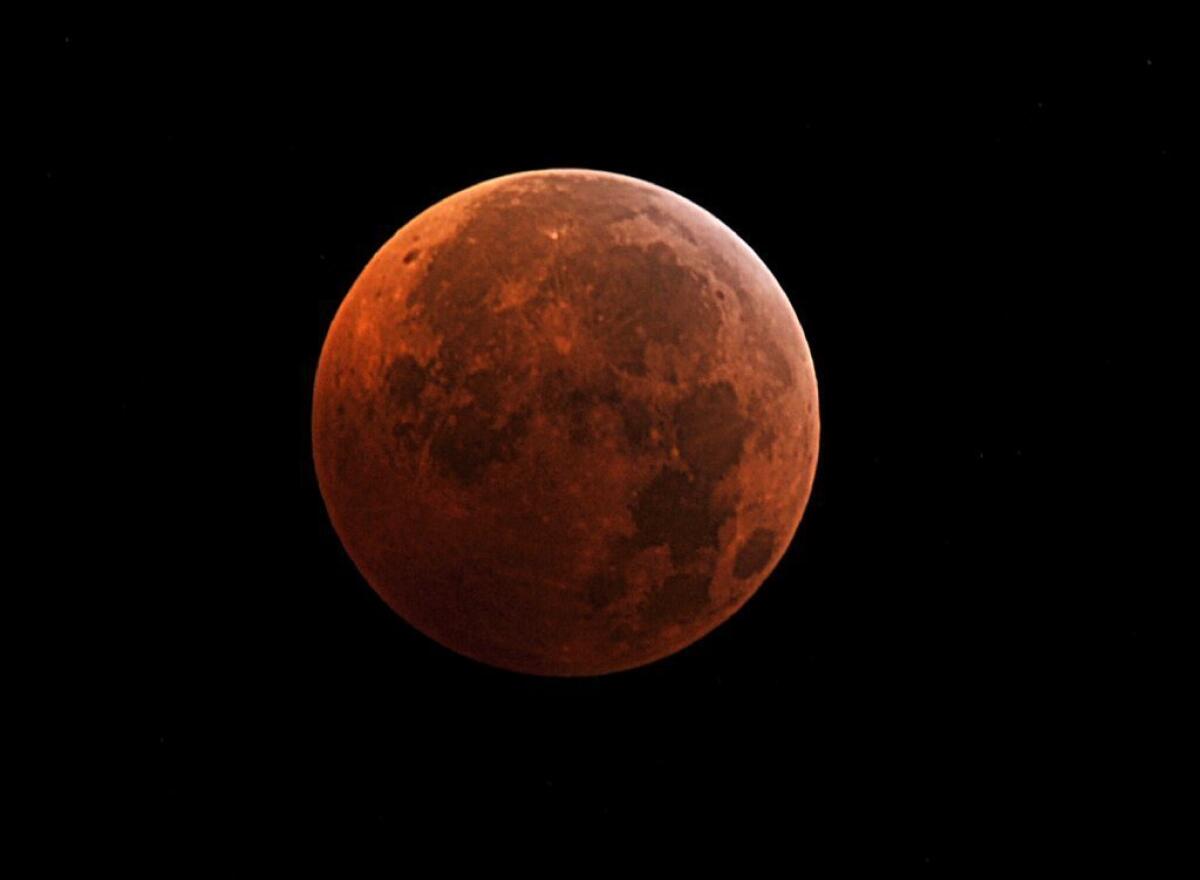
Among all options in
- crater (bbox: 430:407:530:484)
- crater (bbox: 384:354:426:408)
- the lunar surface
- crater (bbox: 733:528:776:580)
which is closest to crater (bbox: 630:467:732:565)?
the lunar surface

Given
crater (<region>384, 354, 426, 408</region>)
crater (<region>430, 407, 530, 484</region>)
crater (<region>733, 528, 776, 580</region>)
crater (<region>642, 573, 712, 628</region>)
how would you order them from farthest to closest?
crater (<region>733, 528, 776, 580</region>) → crater (<region>642, 573, 712, 628</region>) → crater (<region>384, 354, 426, 408</region>) → crater (<region>430, 407, 530, 484</region>)

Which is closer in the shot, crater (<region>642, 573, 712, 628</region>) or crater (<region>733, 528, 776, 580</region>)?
crater (<region>642, 573, 712, 628</region>)

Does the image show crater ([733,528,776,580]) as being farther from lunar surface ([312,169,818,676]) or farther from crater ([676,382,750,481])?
crater ([676,382,750,481])

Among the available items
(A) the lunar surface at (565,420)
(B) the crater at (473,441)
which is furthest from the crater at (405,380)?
(B) the crater at (473,441)

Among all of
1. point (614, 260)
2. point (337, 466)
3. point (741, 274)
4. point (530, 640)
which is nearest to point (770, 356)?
point (741, 274)

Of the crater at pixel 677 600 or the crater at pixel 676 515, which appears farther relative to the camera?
the crater at pixel 677 600

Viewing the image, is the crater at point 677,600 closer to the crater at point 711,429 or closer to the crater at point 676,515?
the crater at point 676,515

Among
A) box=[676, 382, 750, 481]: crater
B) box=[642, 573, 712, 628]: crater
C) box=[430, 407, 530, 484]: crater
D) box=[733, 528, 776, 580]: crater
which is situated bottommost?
box=[642, 573, 712, 628]: crater

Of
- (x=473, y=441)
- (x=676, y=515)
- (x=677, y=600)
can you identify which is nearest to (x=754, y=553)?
(x=677, y=600)

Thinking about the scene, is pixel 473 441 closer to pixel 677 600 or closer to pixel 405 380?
pixel 405 380
